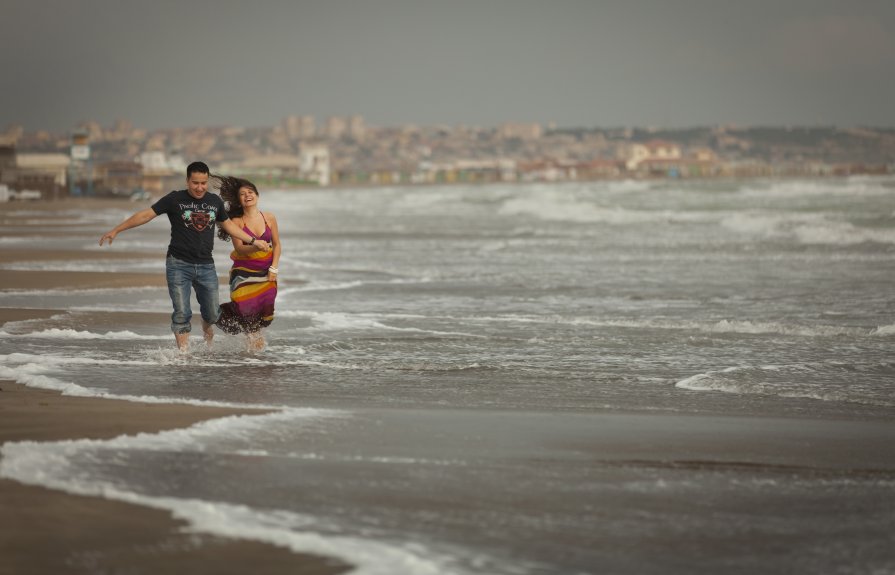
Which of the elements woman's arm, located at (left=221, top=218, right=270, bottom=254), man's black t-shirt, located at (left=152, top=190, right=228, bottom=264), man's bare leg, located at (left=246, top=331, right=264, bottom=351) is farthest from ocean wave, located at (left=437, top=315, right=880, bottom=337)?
man's black t-shirt, located at (left=152, top=190, right=228, bottom=264)

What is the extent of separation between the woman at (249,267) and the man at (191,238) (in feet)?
0.40

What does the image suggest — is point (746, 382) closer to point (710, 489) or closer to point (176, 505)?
point (710, 489)

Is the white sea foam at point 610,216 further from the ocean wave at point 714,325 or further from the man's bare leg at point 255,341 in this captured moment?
the man's bare leg at point 255,341

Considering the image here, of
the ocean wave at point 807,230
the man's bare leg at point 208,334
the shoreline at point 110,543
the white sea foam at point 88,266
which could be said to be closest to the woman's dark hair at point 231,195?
the man's bare leg at point 208,334

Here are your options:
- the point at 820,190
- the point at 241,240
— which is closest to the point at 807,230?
the point at 241,240

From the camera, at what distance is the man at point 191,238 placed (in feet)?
26.6

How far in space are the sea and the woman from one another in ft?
0.87

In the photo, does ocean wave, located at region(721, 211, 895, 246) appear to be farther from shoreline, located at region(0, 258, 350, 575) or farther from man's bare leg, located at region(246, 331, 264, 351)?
shoreline, located at region(0, 258, 350, 575)

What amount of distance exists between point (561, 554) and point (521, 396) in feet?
10.1

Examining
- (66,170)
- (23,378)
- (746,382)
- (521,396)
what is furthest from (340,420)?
(66,170)

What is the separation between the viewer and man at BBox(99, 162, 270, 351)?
Result: 812cm

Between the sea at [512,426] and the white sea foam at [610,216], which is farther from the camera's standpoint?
the white sea foam at [610,216]

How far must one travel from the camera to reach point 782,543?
396 centimetres

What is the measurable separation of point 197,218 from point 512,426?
323 centimetres
